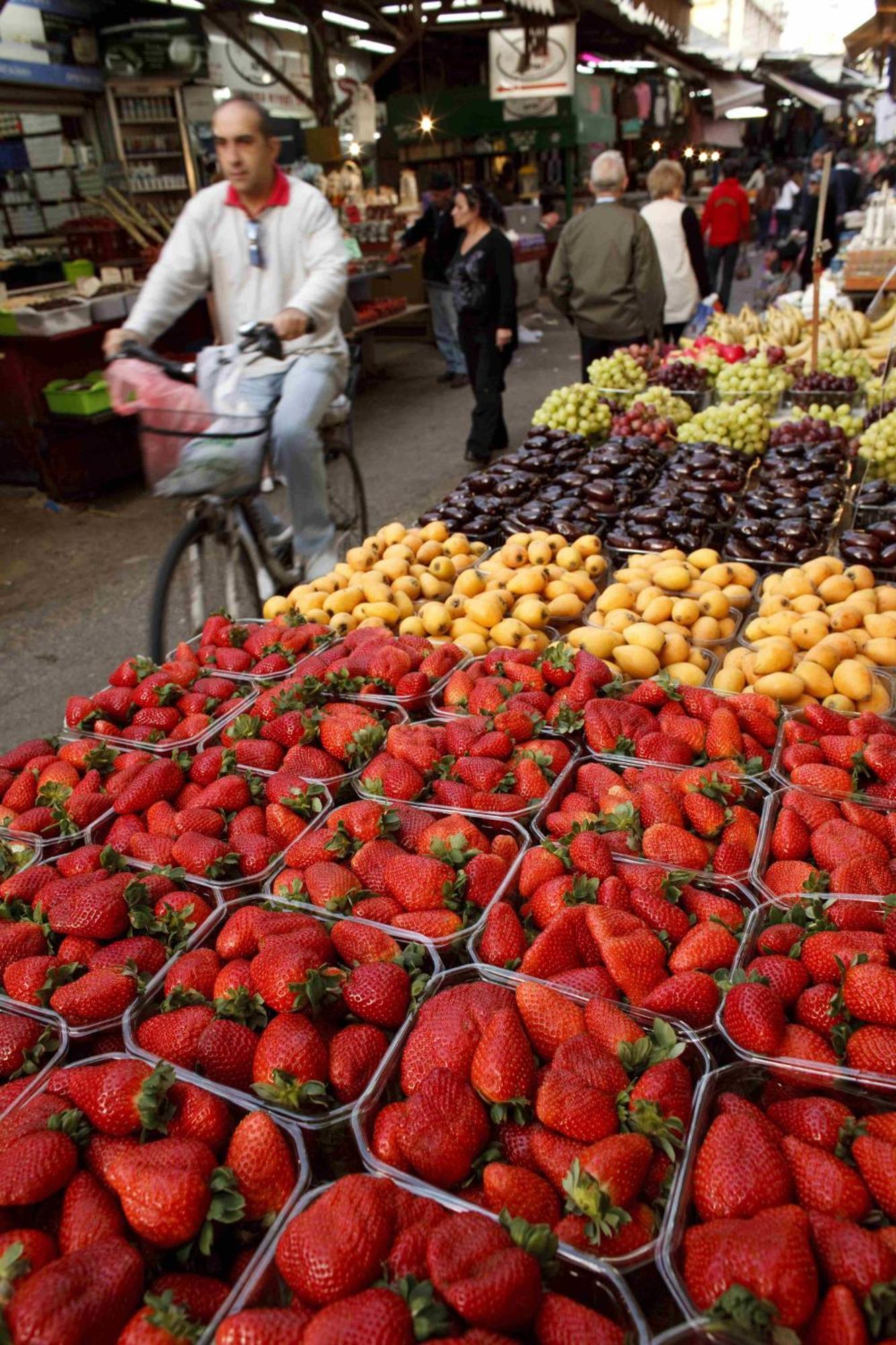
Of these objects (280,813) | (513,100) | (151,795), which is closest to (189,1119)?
(280,813)

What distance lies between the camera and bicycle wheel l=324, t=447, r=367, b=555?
485 centimetres

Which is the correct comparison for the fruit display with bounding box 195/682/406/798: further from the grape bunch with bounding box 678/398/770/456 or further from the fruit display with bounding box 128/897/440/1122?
the grape bunch with bounding box 678/398/770/456

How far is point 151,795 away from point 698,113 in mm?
28848

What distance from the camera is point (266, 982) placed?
4.56 ft

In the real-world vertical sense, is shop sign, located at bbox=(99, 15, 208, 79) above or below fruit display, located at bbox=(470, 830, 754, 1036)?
above

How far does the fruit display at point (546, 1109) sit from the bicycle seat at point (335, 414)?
333cm

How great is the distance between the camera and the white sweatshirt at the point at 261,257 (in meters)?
→ 3.83

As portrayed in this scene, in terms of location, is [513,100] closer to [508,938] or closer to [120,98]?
[120,98]

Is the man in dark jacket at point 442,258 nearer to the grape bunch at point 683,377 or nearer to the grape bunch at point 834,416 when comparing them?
the grape bunch at point 683,377

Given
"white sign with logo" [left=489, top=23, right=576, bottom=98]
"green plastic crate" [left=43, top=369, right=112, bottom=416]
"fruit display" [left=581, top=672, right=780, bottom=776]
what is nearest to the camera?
"fruit display" [left=581, top=672, right=780, bottom=776]

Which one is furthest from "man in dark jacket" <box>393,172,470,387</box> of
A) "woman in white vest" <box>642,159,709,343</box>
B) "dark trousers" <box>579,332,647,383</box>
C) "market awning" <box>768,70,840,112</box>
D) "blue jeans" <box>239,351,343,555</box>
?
"market awning" <box>768,70,840,112</box>

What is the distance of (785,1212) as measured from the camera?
1.04 metres

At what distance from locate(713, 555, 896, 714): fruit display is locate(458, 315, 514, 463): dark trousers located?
4.42 meters

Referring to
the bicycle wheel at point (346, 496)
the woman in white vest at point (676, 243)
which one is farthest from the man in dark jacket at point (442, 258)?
the bicycle wheel at point (346, 496)
